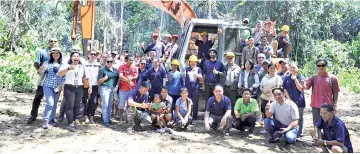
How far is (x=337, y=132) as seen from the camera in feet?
17.9

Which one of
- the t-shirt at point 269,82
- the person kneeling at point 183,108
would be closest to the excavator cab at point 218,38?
the person kneeling at point 183,108

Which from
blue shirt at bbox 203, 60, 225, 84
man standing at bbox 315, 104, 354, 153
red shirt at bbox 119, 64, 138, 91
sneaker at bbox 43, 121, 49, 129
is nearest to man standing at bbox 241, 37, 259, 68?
blue shirt at bbox 203, 60, 225, 84

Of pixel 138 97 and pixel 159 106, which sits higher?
pixel 138 97

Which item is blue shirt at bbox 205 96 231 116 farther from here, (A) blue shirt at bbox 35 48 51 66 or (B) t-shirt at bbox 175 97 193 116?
(A) blue shirt at bbox 35 48 51 66

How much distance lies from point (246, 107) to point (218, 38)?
6.27 ft

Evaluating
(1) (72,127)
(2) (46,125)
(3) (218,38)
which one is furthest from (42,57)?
(3) (218,38)

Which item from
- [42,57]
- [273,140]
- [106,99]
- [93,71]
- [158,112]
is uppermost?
[42,57]

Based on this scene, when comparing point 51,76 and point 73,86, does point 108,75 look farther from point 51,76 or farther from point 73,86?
point 51,76

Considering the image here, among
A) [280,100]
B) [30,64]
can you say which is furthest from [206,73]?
[30,64]

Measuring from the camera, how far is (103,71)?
305 inches

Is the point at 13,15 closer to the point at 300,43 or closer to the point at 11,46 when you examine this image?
the point at 11,46

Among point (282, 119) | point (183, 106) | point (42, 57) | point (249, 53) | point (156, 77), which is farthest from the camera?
point (249, 53)

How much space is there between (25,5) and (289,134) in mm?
9848

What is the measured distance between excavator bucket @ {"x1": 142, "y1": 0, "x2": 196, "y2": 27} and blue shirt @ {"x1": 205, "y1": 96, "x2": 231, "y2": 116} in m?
3.28
